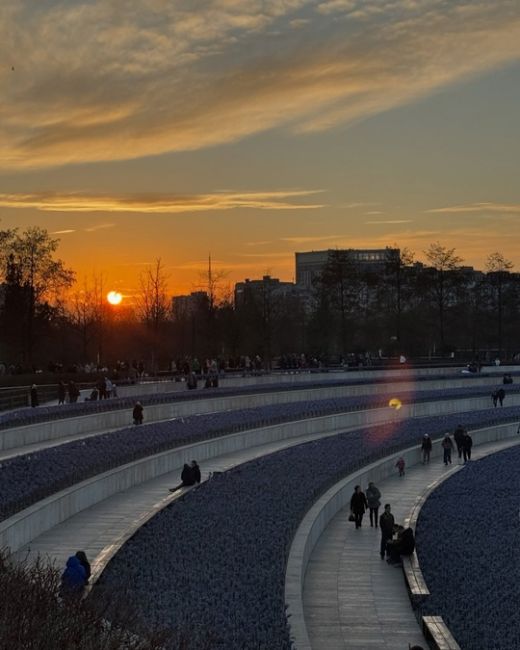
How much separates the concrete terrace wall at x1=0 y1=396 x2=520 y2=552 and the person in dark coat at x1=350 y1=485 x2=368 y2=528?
6.17m

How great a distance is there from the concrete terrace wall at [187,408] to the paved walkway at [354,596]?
10.7 metres

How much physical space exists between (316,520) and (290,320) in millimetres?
74040

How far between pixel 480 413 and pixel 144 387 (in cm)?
1668

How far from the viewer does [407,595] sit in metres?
20.1

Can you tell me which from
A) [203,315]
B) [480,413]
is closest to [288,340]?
[203,315]

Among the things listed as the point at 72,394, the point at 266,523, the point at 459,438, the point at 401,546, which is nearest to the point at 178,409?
the point at 72,394

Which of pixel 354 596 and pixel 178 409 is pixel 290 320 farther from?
pixel 354 596

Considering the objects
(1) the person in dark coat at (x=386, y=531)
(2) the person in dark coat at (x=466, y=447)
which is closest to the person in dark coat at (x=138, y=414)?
(2) the person in dark coat at (x=466, y=447)

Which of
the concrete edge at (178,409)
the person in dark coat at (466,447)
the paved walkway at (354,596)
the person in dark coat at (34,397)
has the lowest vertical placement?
the paved walkway at (354,596)

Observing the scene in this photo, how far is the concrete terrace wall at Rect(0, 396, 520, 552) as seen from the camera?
20.4m

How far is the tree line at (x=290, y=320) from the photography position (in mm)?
60438

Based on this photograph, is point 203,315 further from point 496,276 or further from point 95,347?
point 496,276

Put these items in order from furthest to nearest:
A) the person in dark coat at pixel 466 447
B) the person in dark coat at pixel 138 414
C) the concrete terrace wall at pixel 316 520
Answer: the person in dark coat at pixel 466 447 < the person in dark coat at pixel 138 414 < the concrete terrace wall at pixel 316 520

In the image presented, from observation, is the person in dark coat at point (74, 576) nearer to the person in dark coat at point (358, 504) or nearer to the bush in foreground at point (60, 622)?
the bush in foreground at point (60, 622)
